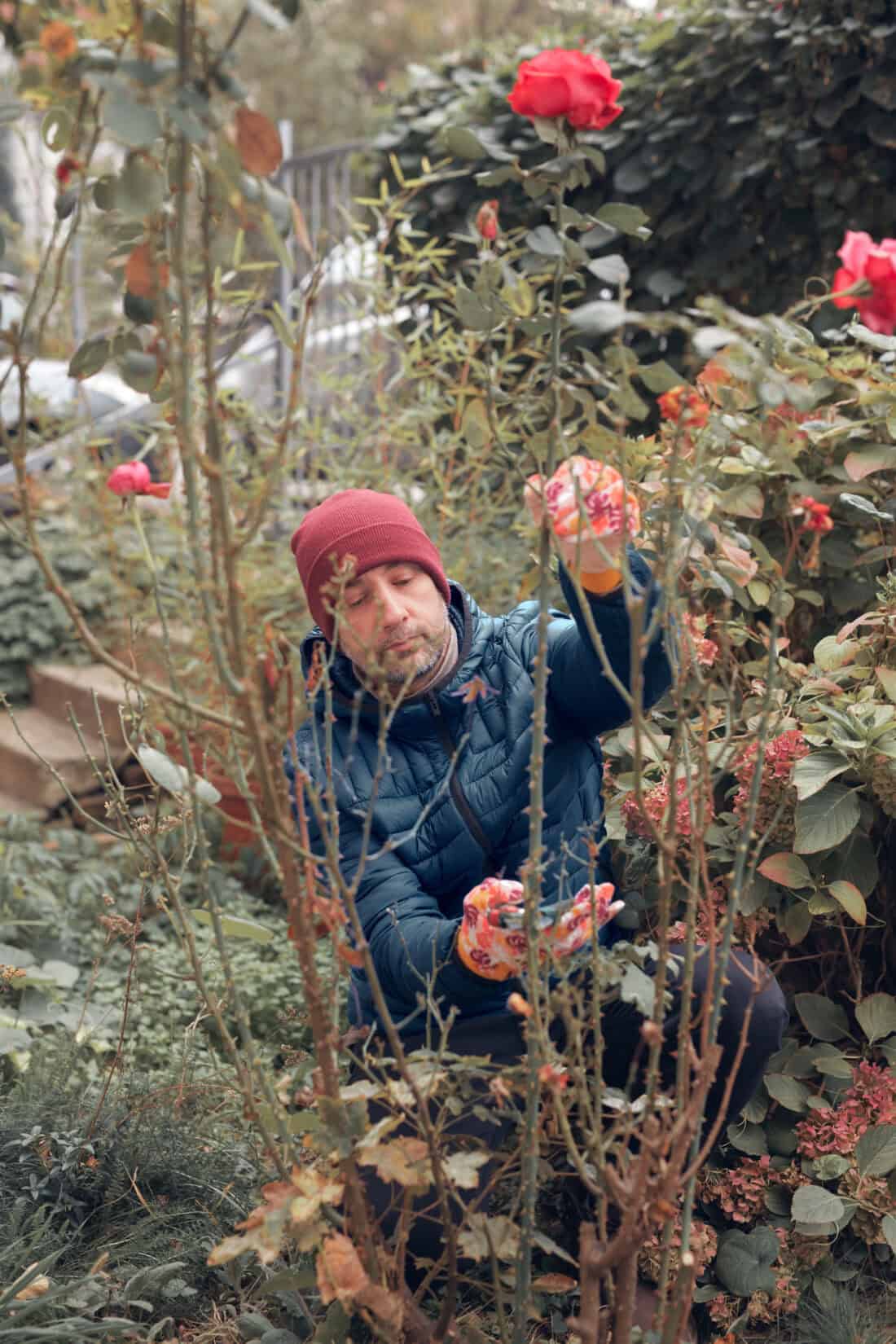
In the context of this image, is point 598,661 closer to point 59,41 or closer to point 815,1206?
point 815,1206

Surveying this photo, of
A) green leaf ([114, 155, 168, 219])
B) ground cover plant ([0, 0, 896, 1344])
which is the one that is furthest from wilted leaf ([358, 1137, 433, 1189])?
green leaf ([114, 155, 168, 219])

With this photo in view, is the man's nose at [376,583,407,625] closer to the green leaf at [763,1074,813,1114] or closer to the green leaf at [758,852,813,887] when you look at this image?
the green leaf at [758,852,813,887]

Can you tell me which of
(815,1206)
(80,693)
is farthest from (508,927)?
(80,693)

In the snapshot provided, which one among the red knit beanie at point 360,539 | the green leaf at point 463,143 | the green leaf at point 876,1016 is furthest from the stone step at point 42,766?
the green leaf at point 463,143

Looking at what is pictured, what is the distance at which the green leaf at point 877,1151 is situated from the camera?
6.47 feet

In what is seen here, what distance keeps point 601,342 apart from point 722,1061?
2839 millimetres

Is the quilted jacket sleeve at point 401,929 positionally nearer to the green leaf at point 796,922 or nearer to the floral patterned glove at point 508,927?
the floral patterned glove at point 508,927

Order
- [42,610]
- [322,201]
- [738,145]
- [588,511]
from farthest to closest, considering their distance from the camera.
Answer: [322,201]
[42,610]
[738,145]
[588,511]

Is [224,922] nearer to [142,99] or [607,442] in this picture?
[607,442]

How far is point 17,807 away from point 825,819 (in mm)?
3263

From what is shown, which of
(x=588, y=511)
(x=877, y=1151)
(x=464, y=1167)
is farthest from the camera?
(x=877, y=1151)

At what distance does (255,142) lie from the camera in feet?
3.65

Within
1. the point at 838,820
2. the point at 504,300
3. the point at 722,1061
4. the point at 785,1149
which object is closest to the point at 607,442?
the point at 504,300

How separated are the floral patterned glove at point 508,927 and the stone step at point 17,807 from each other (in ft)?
10.1
